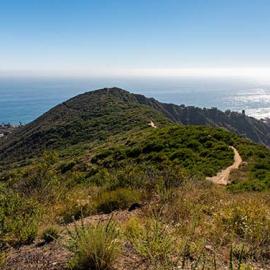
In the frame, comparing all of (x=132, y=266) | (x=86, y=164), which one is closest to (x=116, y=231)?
(x=132, y=266)

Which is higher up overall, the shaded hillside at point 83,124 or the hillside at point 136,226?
the hillside at point 136,226

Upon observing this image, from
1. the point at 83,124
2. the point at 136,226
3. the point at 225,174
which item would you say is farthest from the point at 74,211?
the point at 83,124

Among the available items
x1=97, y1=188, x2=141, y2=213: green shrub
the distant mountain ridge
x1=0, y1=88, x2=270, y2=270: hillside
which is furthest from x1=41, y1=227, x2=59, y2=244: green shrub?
the distant mountain ridge

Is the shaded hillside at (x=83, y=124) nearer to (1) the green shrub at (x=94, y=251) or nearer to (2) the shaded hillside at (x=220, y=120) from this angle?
(2) the shaded hillside at (x=220, y=120)

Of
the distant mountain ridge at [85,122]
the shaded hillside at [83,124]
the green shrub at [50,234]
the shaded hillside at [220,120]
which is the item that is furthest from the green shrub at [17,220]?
the shaded hillside at [220,120]

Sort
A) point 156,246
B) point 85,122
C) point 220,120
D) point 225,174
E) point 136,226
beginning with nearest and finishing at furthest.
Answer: point 156,246 → point 136,226 → point 225,174 → point 85,122 → point 220,120

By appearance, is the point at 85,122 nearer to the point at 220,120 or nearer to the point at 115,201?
the point at 115,201

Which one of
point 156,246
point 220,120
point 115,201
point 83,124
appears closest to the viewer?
point 156,246

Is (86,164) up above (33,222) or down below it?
below

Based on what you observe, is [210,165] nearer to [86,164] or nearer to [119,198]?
Result: [86,164]

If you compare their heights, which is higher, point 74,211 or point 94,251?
point 94,251

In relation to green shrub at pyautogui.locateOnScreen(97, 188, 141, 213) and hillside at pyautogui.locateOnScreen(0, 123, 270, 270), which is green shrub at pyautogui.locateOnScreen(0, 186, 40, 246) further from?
green shrub at pyautogui.locateOnScreen(97, 188, 141, 213)
